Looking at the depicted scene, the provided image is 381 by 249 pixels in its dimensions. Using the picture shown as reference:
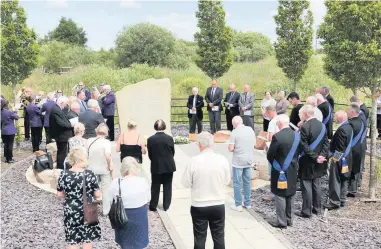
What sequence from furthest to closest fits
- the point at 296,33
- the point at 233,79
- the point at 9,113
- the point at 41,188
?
the point at 233,79 < the point at 296,33 < the point at 9,113 < the point at 41,188

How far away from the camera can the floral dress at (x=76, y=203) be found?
490cm

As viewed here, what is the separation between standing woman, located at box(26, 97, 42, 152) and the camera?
1179cm

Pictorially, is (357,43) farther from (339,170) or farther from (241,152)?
(241,152)

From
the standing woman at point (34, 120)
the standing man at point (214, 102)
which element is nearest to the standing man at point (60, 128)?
the standing woman at point (34, 120)

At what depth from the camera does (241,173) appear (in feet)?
24.4

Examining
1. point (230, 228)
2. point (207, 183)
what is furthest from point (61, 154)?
point (207, 183)

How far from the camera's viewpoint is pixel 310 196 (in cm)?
729

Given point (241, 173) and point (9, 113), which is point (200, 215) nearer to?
point (241, 173)

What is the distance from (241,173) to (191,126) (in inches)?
277

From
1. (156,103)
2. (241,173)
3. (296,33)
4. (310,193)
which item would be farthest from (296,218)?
(296,33)

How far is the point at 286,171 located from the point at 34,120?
794 centimetres

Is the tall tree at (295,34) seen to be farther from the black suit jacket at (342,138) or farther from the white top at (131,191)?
the white top at (131,191)

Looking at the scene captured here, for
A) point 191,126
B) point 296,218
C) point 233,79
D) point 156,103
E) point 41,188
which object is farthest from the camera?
point 233,79

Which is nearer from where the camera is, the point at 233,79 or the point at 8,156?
the point at 8,156
